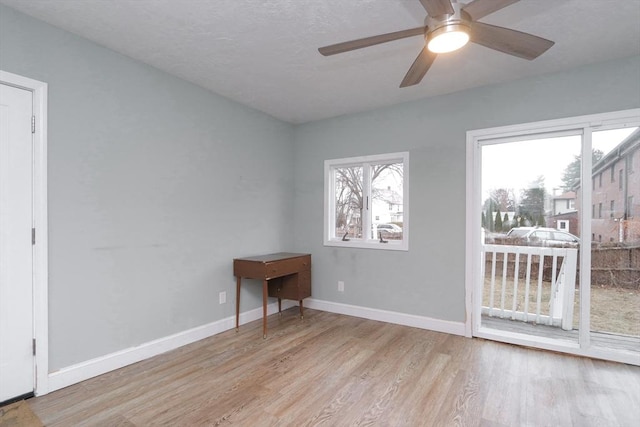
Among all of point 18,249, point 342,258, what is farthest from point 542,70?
point 18,249

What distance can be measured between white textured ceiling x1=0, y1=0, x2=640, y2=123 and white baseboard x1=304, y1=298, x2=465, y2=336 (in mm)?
2419

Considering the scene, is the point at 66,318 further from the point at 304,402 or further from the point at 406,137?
the point at 406,137

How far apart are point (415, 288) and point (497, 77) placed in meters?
2.25

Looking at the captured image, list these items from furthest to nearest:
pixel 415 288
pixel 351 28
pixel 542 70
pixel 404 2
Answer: pixel 415 288 → pixel 542 70 → pixel 351 28 → pixel 404 2

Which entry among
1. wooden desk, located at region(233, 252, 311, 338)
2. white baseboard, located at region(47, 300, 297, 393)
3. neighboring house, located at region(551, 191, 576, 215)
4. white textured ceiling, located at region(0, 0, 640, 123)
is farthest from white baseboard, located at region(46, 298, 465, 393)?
white textured ceiling, located at region(0, 0, 640, 123)

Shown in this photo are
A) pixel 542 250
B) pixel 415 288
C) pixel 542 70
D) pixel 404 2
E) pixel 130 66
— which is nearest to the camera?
pixel 404 2

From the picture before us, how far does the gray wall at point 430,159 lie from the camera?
9.16 ft

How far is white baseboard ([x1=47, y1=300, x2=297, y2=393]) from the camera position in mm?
2258

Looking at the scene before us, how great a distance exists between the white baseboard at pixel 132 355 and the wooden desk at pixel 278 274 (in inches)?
10.1

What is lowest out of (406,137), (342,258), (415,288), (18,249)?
(415,288)

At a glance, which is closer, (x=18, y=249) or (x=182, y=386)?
(x=18, y=249)

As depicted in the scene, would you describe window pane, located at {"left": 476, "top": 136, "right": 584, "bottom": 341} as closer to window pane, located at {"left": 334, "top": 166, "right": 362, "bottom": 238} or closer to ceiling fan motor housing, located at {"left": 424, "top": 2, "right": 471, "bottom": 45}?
window pane, located at {"left": 334, "top": 166, "right": 362, "bottom": 238}

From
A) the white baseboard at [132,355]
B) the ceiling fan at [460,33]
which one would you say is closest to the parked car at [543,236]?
the ceiling fan at [460,33]

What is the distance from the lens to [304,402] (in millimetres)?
2107
